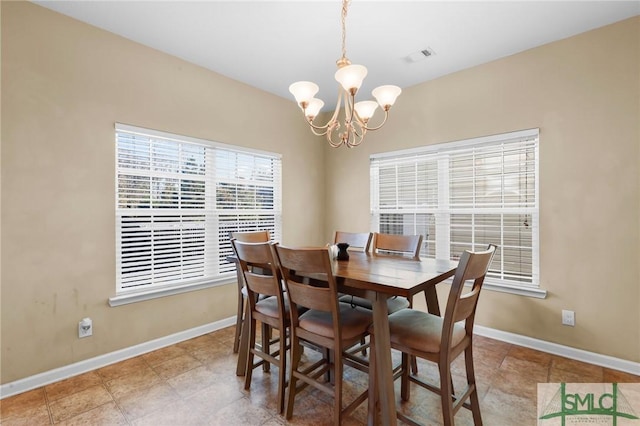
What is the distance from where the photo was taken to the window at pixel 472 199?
2.88m

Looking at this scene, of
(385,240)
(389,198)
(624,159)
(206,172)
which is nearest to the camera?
(624,159)

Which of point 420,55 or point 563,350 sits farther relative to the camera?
point 420,55

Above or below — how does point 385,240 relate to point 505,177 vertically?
below

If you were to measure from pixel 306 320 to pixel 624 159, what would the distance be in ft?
9.00

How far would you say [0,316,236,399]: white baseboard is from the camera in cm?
212

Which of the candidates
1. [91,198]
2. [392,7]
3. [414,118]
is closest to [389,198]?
[414,118]

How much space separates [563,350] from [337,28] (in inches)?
131

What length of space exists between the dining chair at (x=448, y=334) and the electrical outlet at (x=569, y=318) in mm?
1580

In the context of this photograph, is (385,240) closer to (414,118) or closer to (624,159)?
(414,118)

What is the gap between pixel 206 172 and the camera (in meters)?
3.21

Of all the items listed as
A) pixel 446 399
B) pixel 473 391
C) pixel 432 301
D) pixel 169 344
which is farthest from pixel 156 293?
pixel 473 391

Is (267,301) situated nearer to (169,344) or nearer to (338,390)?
(338,390)

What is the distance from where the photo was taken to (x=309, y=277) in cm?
171

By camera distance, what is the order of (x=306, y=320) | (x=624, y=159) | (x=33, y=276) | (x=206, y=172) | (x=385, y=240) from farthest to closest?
1. (x=206, y=172)
2. (x=385, y=240)
3. (x=624, y=159)
4. (x=33, y=276)
5. (x=306, y=320)
